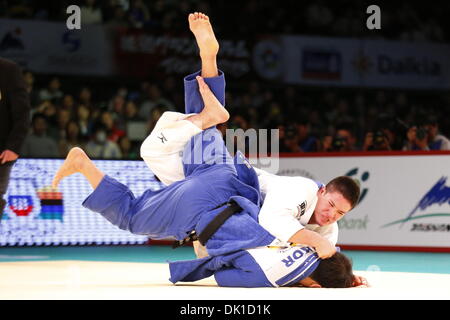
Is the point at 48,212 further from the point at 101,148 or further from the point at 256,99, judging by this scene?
the point at 256,99

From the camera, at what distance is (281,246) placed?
4.71 metres

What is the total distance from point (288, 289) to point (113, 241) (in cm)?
469

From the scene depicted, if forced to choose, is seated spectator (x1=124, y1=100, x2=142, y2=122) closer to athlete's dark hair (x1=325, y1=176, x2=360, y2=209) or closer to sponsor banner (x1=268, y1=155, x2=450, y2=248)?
sponsor banner (x1=268, y1=155, x2=450, y2=248)

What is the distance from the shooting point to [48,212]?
346 inches

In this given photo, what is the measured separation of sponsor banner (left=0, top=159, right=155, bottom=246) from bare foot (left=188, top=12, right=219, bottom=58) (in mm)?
3897

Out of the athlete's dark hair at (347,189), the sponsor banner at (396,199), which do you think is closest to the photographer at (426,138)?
the sponsor banner at (396,199)

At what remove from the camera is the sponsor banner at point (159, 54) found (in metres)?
13.9

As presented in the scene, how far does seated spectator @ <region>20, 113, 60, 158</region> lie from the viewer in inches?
410

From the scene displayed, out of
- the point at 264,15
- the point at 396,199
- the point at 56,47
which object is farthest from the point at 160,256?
the point at 264,15

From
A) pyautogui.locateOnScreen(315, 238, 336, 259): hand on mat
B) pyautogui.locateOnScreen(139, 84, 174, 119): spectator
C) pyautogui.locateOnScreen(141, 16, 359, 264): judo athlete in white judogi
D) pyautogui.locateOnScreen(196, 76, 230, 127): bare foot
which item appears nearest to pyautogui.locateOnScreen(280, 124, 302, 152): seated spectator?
pyautogui.locateOnScreen(139, 84, 174, 119): spectator

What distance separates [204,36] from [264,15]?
451 inches

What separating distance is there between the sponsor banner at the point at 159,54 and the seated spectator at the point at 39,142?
3.52 meters

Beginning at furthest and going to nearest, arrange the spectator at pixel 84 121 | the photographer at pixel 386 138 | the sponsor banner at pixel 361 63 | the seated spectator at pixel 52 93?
the sponsor banner at pixel 361 63 < the seated spectator at pixel 52 93 < the spectator at pixel 84 121 < the photographer at pixel 386 138

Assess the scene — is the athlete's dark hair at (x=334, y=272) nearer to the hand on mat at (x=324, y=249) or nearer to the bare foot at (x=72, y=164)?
the hand on mat at (x=324, y=249)
